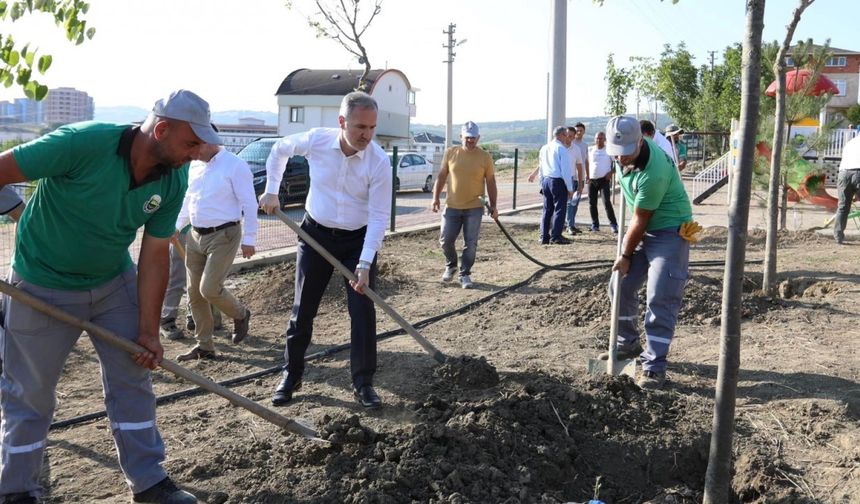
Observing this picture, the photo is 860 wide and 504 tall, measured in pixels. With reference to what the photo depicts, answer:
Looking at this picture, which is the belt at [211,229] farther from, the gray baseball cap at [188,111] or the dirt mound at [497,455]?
the gray baseball cap at [188,111]

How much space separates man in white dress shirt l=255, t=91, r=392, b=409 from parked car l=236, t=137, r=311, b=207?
1056 cm

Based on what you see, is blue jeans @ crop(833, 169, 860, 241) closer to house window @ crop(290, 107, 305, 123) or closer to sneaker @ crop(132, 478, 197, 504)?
sneaker @ crop(132, 478, 197, 504)

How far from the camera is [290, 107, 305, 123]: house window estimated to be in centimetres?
5357

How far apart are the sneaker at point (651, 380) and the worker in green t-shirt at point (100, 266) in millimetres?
2999

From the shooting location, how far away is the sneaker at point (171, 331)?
7.04 metres

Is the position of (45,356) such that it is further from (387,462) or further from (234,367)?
(234,367)

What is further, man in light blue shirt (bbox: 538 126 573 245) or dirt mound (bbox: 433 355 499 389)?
man in light blue shirt (bbox: 538 126 573 245)

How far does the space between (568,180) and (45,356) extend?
977 centimetres

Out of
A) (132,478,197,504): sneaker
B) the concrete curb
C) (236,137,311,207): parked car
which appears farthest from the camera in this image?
(236,137,311,207): parked car

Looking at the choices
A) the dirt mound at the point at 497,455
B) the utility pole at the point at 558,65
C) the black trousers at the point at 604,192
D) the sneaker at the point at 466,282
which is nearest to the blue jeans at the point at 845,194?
the black trousers at the point at 604,192

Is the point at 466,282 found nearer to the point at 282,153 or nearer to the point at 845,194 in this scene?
the point at 282,153

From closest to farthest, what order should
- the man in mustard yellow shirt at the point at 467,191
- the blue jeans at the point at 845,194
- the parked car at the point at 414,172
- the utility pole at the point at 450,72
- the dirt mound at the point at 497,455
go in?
the dirt mound at the point at 497,455 < the man in mustard yellow shirt at the point at 467,191 < the blue jeans at the point at 845,194 < the parked car at the point at 414,172 < the utility pole at the point at 450,72

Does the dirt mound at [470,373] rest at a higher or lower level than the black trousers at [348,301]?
lower

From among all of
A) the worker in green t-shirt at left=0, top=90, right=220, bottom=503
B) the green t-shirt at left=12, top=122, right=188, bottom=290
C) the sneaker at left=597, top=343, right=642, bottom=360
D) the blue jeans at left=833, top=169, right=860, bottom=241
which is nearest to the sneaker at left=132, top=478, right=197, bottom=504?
the worker in green t-shirt at left=0, top=90, right=220, bottom=503
